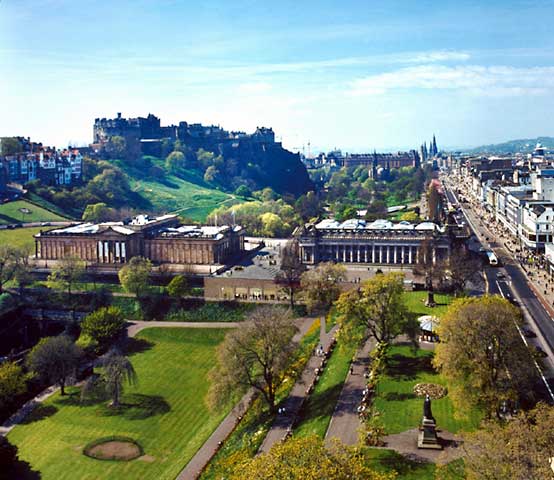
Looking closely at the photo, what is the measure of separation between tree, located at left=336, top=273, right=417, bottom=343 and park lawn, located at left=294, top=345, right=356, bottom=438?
2219 mm

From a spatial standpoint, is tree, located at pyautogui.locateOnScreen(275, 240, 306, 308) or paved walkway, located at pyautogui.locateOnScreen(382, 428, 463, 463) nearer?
paved walkway, located at pyautogui.locateOnScreen(382, 428, 463, 463)

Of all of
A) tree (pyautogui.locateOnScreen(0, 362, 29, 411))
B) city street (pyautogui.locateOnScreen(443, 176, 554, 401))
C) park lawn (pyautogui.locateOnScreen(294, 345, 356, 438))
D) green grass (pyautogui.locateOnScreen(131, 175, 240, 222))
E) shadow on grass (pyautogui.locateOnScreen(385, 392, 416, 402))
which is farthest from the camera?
green grass (pyautogui.locateOnScreen(131, 175, 240, 222))

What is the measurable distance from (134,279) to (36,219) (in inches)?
2092

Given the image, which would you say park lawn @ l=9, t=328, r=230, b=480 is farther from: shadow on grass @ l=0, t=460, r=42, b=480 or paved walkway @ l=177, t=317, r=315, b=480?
paved walkway @ l=177, t=317, r=315, b=480

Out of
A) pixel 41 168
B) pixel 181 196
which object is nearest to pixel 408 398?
pixel 41 168

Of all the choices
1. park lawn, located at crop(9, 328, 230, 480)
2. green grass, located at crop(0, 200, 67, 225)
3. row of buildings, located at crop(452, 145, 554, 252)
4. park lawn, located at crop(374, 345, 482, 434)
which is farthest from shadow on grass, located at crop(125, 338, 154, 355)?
green grass, located at crop(0, 200, 67, 225)

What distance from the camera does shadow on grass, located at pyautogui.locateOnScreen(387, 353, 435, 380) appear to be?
1944 inches

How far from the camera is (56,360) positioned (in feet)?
187

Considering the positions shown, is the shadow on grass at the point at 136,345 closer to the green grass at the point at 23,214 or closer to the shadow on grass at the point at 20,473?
the shadow on grass at the point at 20,473

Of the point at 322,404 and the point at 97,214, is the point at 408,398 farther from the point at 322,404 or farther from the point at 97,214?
the point at 97,214

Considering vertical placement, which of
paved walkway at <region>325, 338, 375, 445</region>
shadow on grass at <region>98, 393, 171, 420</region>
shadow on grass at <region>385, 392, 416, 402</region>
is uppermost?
shadow on grass at <region>385, 392, 416, 402</region>

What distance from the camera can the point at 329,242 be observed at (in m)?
101

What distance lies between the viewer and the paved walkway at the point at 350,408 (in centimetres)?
4059

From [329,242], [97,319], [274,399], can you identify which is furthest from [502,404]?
[329,242]
